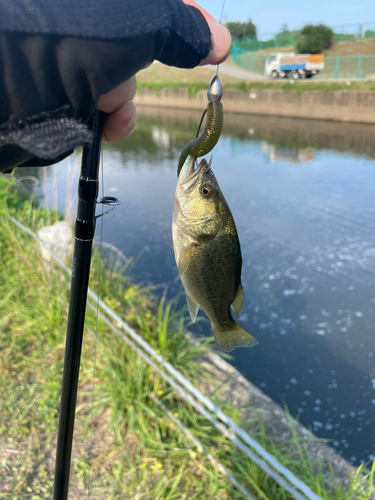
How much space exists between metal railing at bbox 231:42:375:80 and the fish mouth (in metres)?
22.8

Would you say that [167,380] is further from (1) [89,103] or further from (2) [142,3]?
(2) [142,3]

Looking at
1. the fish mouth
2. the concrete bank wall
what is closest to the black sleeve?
the fish mouth

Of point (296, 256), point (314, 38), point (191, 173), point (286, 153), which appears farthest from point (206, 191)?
point (314, 38)

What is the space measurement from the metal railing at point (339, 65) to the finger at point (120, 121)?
2294 centimetres

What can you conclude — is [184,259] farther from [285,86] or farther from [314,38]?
[314,38]

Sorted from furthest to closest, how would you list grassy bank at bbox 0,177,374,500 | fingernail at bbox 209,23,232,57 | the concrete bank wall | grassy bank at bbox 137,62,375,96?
grassy bank at bbox 137,62,375,96
the concrete bank wall
grassy bank at bbox 0,177,374,500
fingernail at bbox 209,23,232,57

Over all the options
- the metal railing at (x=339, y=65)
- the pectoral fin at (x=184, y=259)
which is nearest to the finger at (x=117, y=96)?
the pectoral fin at (x=184, y=259)

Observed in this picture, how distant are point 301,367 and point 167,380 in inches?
71.1

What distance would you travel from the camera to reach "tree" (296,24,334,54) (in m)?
27.2

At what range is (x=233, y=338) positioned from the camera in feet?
4.58

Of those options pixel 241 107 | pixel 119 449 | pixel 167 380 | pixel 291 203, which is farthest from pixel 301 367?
pixel 241 107

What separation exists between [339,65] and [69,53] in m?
25.3

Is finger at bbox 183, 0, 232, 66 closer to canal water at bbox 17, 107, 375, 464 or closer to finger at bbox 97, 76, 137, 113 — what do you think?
finger at bbox 97, 76, 137, 113

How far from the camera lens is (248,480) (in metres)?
2.19
